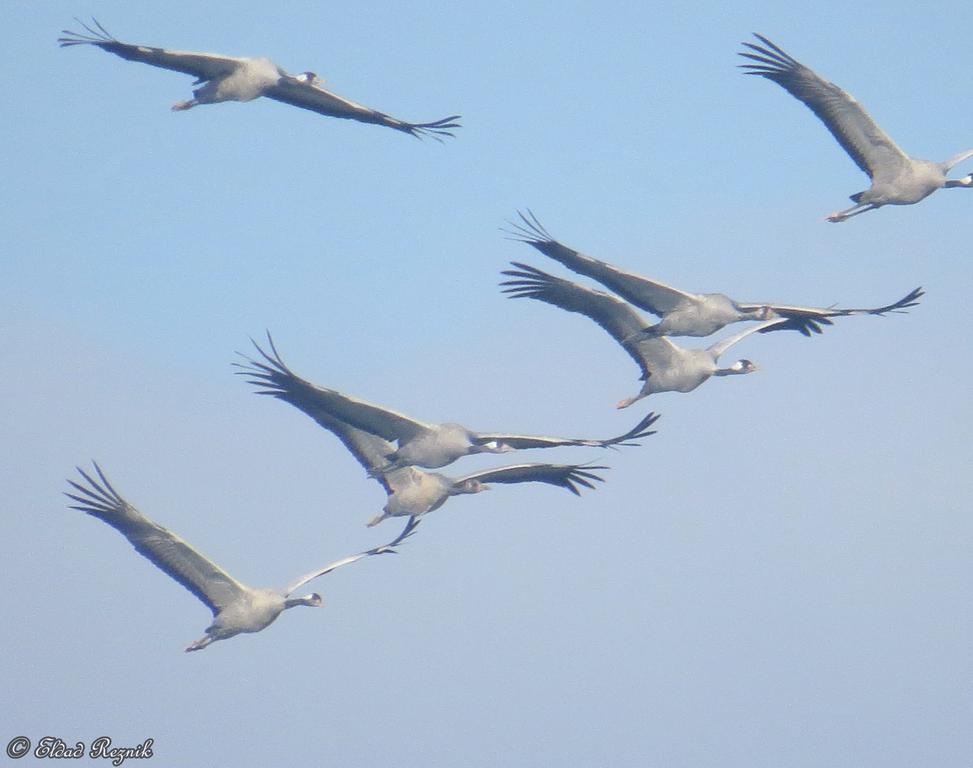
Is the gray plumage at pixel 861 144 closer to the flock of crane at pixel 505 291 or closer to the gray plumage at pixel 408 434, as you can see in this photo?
the flock of crane at pixel 505 291

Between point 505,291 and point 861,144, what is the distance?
5.73 m

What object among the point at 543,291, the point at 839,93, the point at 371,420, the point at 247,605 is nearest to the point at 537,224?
the point at 543,291

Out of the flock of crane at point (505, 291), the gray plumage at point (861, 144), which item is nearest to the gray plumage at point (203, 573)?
the flock of crane at point (505, 291)

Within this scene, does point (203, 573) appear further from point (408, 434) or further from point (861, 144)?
point (861, 144)

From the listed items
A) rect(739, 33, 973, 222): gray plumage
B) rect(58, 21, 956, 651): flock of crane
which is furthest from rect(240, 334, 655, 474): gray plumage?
rect(739, 33, 973, 222): gray plumage

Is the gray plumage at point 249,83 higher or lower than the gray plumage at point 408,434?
higher

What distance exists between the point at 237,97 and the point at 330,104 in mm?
1493

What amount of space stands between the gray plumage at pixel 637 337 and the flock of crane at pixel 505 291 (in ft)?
0.07

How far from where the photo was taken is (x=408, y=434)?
2133 cm

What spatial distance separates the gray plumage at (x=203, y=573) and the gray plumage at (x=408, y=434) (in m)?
1.60

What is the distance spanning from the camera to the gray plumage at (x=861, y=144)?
21766 millimetres

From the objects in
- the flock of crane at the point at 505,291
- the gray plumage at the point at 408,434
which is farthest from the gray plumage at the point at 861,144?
the gray plumage at the point at 408,434

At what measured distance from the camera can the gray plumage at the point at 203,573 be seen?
20375mm

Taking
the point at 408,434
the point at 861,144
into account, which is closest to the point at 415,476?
the point at 408,434
